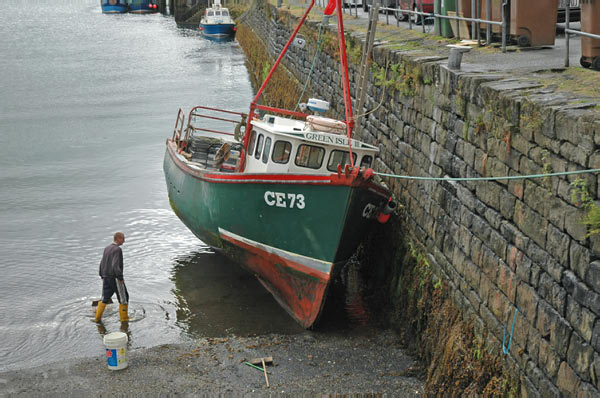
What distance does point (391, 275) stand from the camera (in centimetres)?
1008

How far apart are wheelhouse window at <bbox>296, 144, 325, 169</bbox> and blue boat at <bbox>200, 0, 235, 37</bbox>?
43625 mm

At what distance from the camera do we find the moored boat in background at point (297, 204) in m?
9.20

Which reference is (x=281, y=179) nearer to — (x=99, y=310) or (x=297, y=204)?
(x=297, y=204)

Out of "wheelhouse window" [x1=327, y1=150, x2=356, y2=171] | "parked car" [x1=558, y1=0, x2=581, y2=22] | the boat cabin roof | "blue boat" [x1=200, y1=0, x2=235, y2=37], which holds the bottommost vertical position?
"wheelhouse window" [x1=327, y1=150, x2=356, y2=171]

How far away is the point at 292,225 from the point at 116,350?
8.86 feet

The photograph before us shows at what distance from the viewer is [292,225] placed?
9.72m

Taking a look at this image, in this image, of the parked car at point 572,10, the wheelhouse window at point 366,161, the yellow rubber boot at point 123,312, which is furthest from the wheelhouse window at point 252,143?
the parked car at point 572,10

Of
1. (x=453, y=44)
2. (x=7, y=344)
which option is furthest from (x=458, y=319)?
(x=7, y=344)

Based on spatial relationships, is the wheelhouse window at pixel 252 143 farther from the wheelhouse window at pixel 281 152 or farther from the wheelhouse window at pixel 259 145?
the wheelhouse window at pixel 281 152

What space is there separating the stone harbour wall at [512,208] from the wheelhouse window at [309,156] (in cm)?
110

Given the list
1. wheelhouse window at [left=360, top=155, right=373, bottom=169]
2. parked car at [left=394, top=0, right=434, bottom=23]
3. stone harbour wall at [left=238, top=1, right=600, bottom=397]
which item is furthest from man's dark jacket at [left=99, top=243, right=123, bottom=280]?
parked car at [left=394, top=0, right=434, bottom=23]

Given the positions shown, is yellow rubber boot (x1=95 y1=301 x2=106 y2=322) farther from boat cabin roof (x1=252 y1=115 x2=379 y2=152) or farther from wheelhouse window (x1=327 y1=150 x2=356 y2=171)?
wheelhouse window (x1=327 y1=150 x2=356 y2=171)

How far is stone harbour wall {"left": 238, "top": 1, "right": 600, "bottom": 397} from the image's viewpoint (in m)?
5.30

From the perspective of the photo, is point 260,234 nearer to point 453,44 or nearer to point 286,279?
point 286,279
